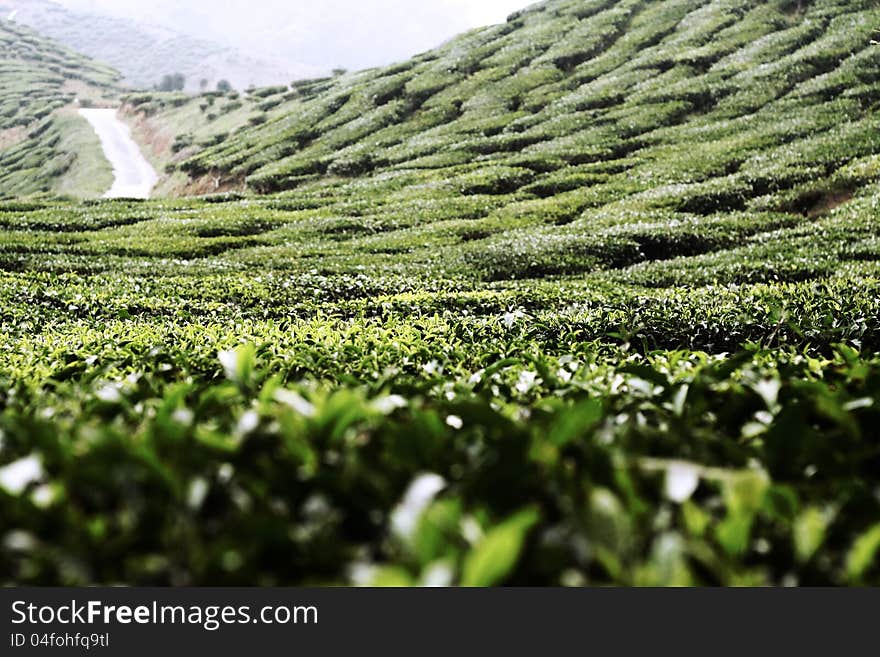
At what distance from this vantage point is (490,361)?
17.4 feet

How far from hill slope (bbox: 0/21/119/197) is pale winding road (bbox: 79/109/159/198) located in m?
1.52

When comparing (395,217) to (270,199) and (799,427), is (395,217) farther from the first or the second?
(799,427)

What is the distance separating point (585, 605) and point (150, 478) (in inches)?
40.8

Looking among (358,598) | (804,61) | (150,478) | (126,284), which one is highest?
(150,478)

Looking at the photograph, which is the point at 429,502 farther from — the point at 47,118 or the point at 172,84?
the point at 172,84

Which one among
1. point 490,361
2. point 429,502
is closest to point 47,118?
point 490,361

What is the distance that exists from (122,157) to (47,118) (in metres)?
32.3

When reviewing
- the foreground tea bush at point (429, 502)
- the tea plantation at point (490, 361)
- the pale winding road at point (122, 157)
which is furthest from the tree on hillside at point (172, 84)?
the foreground tea bush at point (429, 502)

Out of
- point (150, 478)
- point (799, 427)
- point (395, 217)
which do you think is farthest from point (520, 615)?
point (395, 217)

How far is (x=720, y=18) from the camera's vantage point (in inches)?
2031

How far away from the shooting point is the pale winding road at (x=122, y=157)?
6538 centimetres

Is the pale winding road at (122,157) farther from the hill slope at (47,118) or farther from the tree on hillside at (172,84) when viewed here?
the tree on hillside at (172,84)

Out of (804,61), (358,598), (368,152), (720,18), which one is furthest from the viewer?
(720,18)

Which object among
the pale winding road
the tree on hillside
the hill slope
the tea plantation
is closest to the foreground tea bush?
the tea plantation
